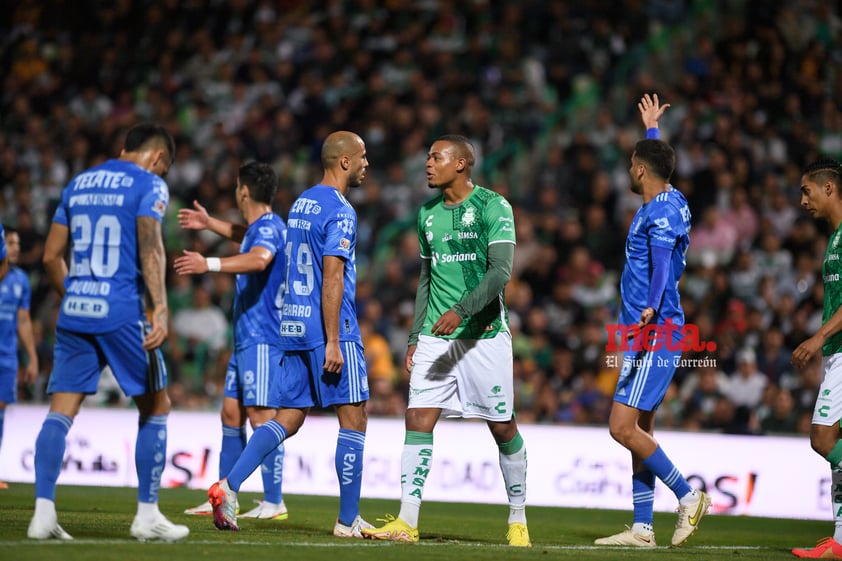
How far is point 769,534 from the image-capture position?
10062 mm

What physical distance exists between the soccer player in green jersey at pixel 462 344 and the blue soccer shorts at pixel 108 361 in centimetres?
183

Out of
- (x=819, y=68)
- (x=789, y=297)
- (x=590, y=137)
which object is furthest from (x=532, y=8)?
(x=789, y=297)

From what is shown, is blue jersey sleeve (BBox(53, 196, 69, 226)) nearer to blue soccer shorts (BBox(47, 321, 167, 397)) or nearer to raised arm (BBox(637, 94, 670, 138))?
blue soccer shorts (BBox(47, 321, 167, 397))

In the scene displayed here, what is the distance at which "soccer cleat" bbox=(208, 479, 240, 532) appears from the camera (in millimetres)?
7305

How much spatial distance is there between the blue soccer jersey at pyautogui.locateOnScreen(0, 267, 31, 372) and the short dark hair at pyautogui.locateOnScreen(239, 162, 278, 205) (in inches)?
135

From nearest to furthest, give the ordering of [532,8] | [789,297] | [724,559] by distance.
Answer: [724,559] < [789,297] < [532,8]

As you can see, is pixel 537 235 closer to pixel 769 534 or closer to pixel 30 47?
pixel 769 534

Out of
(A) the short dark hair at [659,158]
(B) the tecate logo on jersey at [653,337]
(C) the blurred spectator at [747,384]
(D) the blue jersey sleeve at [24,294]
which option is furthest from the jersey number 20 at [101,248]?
(C) the blurred spectator at [747,384]

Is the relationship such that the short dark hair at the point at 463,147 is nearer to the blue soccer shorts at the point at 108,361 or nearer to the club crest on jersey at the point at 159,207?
the club crest on jersey at the point at 159,207

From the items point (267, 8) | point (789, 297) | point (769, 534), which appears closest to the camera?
point (769, 534)

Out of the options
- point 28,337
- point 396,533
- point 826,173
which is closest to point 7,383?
point 28,337

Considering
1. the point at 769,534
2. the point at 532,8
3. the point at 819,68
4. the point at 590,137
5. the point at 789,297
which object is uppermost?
the point at 532,8

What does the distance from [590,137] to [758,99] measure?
108 inches

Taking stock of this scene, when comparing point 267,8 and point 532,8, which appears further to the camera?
point 267,8
